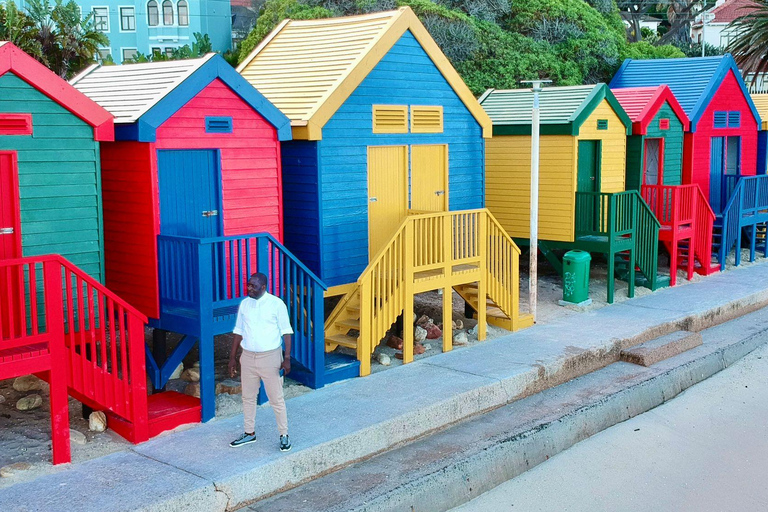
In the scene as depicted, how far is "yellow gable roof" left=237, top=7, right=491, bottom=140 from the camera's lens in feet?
39.6

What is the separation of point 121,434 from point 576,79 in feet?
60.8

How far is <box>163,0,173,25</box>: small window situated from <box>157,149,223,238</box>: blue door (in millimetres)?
58711

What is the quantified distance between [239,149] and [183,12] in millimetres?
58261

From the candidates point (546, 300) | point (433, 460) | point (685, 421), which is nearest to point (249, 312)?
point (433, 460)

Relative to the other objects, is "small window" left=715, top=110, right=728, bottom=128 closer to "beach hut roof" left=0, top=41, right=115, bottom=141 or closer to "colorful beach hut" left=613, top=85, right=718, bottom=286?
"colorful beach hut" left=613, top=85, right=718, bottom=286

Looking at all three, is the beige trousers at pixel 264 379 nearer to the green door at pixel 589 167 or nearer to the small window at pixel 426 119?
the small window at pixel 426 119

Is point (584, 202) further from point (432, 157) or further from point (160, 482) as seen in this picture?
point (160, 482)

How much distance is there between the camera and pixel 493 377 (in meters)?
11.3

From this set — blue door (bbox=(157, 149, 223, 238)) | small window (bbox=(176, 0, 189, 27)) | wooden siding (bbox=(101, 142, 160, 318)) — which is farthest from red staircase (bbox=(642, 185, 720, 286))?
small window (bbox=(176, 0, 189, 27))

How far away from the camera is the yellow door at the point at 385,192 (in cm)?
1292

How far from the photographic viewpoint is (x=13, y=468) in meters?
8.26

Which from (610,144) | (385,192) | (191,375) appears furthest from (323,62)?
(610,144)

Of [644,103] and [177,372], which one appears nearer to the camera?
[177,372]

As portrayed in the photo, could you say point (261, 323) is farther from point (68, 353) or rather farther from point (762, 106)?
point (762, 106)
